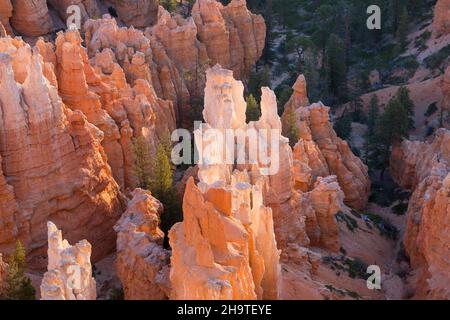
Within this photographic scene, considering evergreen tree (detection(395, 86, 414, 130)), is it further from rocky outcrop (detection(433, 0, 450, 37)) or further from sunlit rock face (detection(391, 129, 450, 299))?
rocky outcrop (detection(433, 0, 450, 37))

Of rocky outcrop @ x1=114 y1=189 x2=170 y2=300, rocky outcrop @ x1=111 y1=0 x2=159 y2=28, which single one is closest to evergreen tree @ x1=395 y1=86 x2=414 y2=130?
rocky outcrop @ x1=111 y1=0 x2=159 y2=28

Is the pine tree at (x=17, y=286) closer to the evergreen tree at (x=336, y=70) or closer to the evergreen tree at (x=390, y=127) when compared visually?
the evergreen tree at (x=390, y=127)

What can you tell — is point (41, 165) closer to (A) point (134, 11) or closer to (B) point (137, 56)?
(B) point (137, 56)

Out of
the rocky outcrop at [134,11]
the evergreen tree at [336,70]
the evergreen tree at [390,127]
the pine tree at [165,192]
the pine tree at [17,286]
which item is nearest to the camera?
the pine tree at [17,286]

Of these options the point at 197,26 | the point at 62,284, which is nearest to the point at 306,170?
the point at 62,284

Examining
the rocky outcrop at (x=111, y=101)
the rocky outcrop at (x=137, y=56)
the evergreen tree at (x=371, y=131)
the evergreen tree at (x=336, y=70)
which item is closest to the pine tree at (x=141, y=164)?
the rocky outcrop at (x=111, y=101)

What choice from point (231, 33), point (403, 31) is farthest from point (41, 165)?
point (403, 31)
